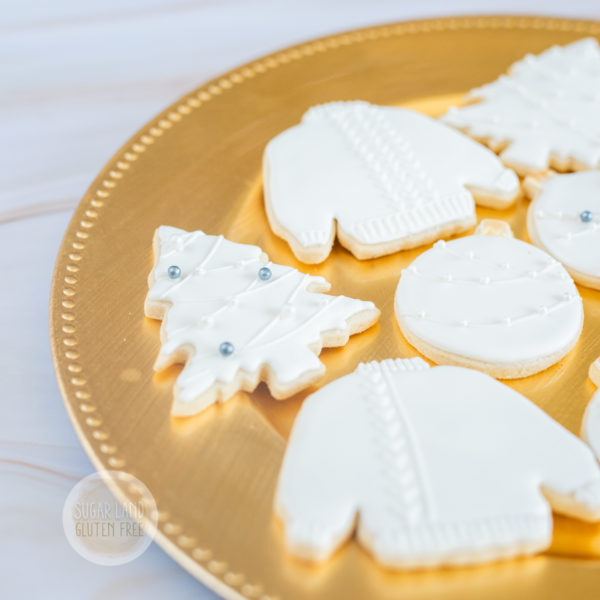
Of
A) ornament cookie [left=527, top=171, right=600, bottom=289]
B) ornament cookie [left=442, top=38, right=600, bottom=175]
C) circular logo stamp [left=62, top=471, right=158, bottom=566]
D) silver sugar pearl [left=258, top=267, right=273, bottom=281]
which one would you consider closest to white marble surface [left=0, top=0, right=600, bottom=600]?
circular logo stamp [left=62, top=471, right=158, bottom=566]

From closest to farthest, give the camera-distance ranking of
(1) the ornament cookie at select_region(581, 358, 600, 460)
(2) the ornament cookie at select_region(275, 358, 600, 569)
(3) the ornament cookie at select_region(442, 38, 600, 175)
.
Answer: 1. (2) the ornament cookie at select_region(275, 358, 600, 569)
2. (1) the ornament cookie at select_region(581, 358, 600, 460)
3. (3) the ornament cookie at select_region(442, 38, 600, 175)

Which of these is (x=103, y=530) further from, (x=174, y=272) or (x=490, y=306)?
(x=490, y=306)

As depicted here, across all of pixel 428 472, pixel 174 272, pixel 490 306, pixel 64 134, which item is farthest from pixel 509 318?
pixel 64 134

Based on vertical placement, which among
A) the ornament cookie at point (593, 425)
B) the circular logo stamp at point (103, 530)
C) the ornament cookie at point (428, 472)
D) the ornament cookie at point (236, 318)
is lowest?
the circular logo stamp at point (103, 530)

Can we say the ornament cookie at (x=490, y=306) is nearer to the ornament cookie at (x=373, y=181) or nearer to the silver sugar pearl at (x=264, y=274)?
the ornament cookie at (x=373, y=181)

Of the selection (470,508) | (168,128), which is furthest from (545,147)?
(470,508)

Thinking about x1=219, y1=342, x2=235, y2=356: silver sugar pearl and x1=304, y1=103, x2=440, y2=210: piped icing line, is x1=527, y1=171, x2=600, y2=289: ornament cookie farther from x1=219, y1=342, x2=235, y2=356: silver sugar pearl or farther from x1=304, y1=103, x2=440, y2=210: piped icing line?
x1=219, y1=342, x2=235, y2=356: silver sugar pearl

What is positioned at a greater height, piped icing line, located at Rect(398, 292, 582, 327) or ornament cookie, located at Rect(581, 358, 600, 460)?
piped icing line, located at Rect(398, 292, 582, 327)

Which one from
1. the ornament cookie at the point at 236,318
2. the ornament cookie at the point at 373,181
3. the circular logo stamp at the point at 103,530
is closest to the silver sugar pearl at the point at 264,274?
the ornament cookie at the point at 236,318
